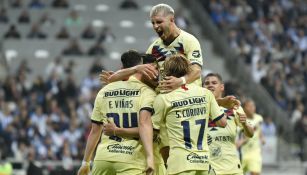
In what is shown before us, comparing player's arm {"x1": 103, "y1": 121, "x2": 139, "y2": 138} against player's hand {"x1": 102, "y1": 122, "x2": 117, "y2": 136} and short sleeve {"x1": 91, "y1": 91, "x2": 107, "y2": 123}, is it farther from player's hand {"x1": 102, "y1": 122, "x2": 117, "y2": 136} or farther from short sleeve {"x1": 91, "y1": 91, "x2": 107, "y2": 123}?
short sleeve {"x1": 91, "y1": 91, "x2": 107, "y2": 123}

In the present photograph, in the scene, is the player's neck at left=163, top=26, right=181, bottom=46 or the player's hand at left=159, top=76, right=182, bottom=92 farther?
the player's neck at left=163, top=26, right=181, bottom=46

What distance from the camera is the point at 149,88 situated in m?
10.9

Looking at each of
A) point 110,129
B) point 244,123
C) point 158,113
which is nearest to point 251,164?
point 244,123

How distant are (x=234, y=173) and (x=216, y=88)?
1.13 meters

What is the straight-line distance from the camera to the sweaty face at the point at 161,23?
11.0m

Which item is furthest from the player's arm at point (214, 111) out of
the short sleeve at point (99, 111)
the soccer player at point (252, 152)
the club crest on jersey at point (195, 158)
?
the soccer player at point (252, 152)

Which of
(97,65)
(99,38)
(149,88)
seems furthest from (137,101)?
(99,38)

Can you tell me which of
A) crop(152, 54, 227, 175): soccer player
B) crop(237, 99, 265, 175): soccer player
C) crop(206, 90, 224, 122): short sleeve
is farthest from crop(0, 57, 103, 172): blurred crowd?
crop(152, 54, 227, 175): soccer player

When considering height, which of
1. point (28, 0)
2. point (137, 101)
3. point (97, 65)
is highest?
point (28, 0)

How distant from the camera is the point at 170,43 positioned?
11.3 meters

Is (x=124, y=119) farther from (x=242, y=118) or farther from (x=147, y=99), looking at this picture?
(x=242, y=118)

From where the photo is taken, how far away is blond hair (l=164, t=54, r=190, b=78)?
10.4 meters

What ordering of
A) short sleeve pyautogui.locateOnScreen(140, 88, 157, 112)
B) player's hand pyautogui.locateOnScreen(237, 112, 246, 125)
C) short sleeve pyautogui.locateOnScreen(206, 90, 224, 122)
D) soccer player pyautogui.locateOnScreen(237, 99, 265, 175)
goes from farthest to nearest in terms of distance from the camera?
soccer player pyautogui.locateOnScreen(237, 99, 265, 175), player's hand pyautogui.locateOnScreen(237, 112, 246, 125), short sleeve pyautogui.locateOnScreen(140, 88, 157, 112), short sleeve pyautogui.locateOnScreen(206, 90, 224, 122)

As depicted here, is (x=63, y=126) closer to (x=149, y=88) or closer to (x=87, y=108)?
(x=87, y=108)
